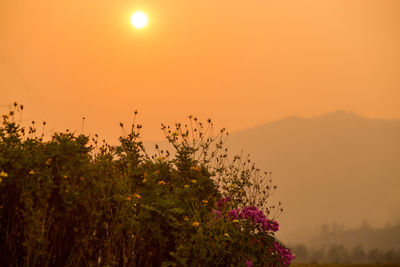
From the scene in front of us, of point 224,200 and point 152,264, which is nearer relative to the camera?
point 152,264

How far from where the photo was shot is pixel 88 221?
16.5 feet

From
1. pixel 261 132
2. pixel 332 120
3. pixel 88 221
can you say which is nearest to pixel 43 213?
pixel 88 221

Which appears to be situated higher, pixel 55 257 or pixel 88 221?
pixel 88 221

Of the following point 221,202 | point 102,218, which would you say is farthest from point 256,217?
point 102,218

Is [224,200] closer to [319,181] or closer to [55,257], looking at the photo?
[55,257]

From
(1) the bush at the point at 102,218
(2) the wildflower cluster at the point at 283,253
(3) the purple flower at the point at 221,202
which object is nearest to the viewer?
(1) the bush at the point at 102,218

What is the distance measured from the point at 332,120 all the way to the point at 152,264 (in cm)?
8401

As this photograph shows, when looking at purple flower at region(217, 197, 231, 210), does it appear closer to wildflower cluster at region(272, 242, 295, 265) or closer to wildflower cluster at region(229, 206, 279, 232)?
wildflower cluster at region(229, 206, 279, 232)

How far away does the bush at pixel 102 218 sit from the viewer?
188 inches

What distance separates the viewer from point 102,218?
5270 mm

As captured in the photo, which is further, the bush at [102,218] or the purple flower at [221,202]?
the purple flower at [221,202]

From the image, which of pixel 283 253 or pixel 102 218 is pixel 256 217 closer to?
pixel 283 253

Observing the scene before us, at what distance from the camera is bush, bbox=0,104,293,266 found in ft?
15.6

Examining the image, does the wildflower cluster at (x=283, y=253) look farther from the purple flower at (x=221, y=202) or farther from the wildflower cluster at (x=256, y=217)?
the purple flower at (x=221, y=202)
